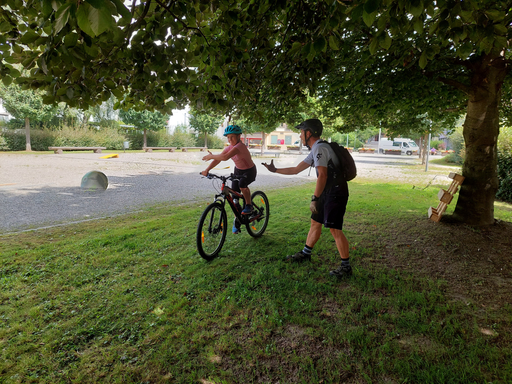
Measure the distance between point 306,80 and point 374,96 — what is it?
221 centimetres

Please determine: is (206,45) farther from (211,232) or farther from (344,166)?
(211,232)

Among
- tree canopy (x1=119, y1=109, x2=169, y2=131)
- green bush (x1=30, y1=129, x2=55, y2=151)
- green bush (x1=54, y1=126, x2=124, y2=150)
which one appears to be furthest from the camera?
tree canopy (x1=119, y1=109, x2=169, y2=131)

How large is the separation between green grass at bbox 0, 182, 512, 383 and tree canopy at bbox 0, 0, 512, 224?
2287 mm

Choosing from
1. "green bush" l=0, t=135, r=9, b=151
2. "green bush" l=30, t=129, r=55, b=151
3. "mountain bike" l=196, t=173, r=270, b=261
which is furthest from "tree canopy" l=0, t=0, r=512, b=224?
"green bush" l=30, t=129, r=55, b=151

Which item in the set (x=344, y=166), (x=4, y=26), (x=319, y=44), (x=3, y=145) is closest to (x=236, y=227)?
(x=344, y=166)

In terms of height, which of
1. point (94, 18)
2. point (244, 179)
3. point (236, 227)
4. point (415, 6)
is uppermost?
point (415, 6)

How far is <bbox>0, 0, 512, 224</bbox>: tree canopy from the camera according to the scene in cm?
229

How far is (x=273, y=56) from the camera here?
447cm

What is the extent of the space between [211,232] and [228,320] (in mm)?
1772

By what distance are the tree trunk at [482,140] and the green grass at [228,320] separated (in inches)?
70.5

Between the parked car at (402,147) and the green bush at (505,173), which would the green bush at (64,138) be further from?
the parked car at (402,147)

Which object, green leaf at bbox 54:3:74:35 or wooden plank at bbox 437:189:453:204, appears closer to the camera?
green leaf at bbox 54:3:74:35

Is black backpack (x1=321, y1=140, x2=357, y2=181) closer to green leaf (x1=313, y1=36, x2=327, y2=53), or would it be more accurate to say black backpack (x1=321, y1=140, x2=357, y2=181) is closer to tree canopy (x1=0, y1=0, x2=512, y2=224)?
tree canopy (x1=0, y1=0, x2=512, y2=224)

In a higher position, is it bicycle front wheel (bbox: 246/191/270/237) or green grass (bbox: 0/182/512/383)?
bicycle front wheel (bbox: 246/191/270/237)
